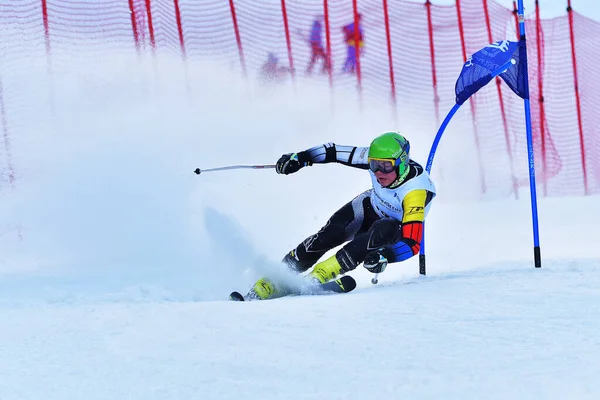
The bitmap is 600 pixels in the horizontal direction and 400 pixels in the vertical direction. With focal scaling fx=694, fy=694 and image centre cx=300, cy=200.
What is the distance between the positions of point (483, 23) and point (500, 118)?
134 centimetres

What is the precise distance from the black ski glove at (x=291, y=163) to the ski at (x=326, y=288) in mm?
842

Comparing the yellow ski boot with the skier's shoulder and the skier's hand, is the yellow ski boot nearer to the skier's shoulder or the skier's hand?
the skier's hand

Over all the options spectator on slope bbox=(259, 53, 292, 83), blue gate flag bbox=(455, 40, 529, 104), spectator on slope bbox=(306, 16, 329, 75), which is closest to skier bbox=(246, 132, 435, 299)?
blue gate flag bbox=(455, 40, 529, 104)

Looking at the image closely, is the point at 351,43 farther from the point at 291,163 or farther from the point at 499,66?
the point at 291,163

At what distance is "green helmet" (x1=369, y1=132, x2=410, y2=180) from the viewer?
4008mm

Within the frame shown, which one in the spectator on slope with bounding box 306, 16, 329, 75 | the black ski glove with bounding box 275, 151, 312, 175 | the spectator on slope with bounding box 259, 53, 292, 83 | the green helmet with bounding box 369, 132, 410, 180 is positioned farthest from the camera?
the spectator on slope with bounding box 306, 16, 329, 75

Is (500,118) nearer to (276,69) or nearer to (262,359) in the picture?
(276,69)

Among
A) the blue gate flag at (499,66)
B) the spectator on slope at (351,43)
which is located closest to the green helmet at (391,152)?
the blue gate flag at (499,66)

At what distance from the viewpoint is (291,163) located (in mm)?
4414

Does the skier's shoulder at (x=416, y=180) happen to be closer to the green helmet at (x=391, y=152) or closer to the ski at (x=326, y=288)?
the green helmet at (x=391, y=152)

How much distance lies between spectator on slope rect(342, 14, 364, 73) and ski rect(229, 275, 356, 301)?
541 centimetres

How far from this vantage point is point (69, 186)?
6.45 m

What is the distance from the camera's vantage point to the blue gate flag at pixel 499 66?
192 inches

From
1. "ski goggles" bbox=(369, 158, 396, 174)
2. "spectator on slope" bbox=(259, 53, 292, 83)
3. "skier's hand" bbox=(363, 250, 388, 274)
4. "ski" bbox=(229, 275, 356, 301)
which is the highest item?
"ski goggles" bbox=(369, 158, 396, 174)
